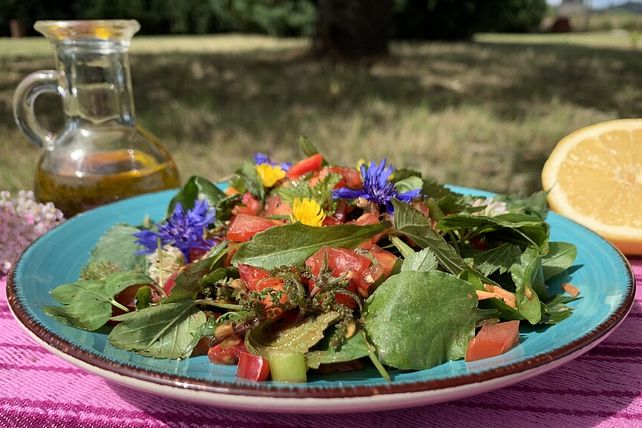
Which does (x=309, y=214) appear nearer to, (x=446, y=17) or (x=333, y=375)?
→ (x=333, y=375)

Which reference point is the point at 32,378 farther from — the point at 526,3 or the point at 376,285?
the point at 526,3

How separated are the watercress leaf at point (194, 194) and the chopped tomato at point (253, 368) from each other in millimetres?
660

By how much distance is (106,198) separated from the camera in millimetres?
1775

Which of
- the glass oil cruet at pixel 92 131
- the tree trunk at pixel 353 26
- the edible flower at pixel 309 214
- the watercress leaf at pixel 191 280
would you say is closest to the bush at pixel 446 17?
the tree trunk at pixel 353 26

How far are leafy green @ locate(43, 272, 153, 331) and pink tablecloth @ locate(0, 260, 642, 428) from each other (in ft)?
0.31

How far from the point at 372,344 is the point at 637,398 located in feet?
1.33

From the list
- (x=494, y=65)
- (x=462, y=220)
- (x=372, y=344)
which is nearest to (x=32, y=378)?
(x=372, y=344)

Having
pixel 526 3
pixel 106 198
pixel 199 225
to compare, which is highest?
pixel 199 225

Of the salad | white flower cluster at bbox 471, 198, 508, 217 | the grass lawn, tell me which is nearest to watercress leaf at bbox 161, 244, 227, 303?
the salad

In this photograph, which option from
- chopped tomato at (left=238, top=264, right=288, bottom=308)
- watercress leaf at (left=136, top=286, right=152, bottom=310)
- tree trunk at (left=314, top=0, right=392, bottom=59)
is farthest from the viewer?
tree trunk at (left=314, top=0, right=392, bottom=59)

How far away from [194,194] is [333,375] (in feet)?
2.39

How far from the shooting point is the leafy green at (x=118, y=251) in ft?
4.43

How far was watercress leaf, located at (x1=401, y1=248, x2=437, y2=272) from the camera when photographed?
105 centimetres

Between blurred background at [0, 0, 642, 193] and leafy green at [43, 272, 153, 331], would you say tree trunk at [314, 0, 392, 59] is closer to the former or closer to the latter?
blurred background at [0, 0, 642, 193]
